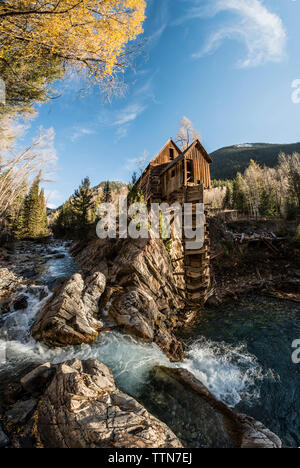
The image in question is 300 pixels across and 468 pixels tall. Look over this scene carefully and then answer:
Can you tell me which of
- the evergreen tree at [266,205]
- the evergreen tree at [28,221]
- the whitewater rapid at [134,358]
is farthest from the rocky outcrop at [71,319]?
the evergreen tree at [266,205]

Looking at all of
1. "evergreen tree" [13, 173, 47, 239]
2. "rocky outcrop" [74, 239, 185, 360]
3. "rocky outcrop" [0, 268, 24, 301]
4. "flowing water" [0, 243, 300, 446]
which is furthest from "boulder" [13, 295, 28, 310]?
"evergreen tree" [13, 173, 47, 239]

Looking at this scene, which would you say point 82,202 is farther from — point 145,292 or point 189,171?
point 145,292

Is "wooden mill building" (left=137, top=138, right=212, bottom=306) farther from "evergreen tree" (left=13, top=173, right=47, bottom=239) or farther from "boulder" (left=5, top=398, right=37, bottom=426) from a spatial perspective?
"evergreen tree" (left=13, top=173, right=47, bottom=239)

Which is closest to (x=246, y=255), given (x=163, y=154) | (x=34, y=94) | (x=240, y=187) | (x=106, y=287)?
(x=163, y=154)

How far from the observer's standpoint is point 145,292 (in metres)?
8.66

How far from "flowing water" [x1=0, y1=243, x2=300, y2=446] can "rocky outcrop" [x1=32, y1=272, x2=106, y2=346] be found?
0.97 ft

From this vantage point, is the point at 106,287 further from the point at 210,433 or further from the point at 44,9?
the point at 44,9

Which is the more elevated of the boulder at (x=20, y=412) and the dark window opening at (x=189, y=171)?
the dark window opening at (x=189, y=171)

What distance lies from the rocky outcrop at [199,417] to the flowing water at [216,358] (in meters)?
0.59

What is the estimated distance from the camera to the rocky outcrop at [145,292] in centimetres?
743

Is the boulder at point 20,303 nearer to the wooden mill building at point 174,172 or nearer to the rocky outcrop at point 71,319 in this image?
the rocky outcrop at point 71,319

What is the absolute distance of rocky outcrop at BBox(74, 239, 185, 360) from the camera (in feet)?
24.4

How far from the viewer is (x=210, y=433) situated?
3.98 meters
